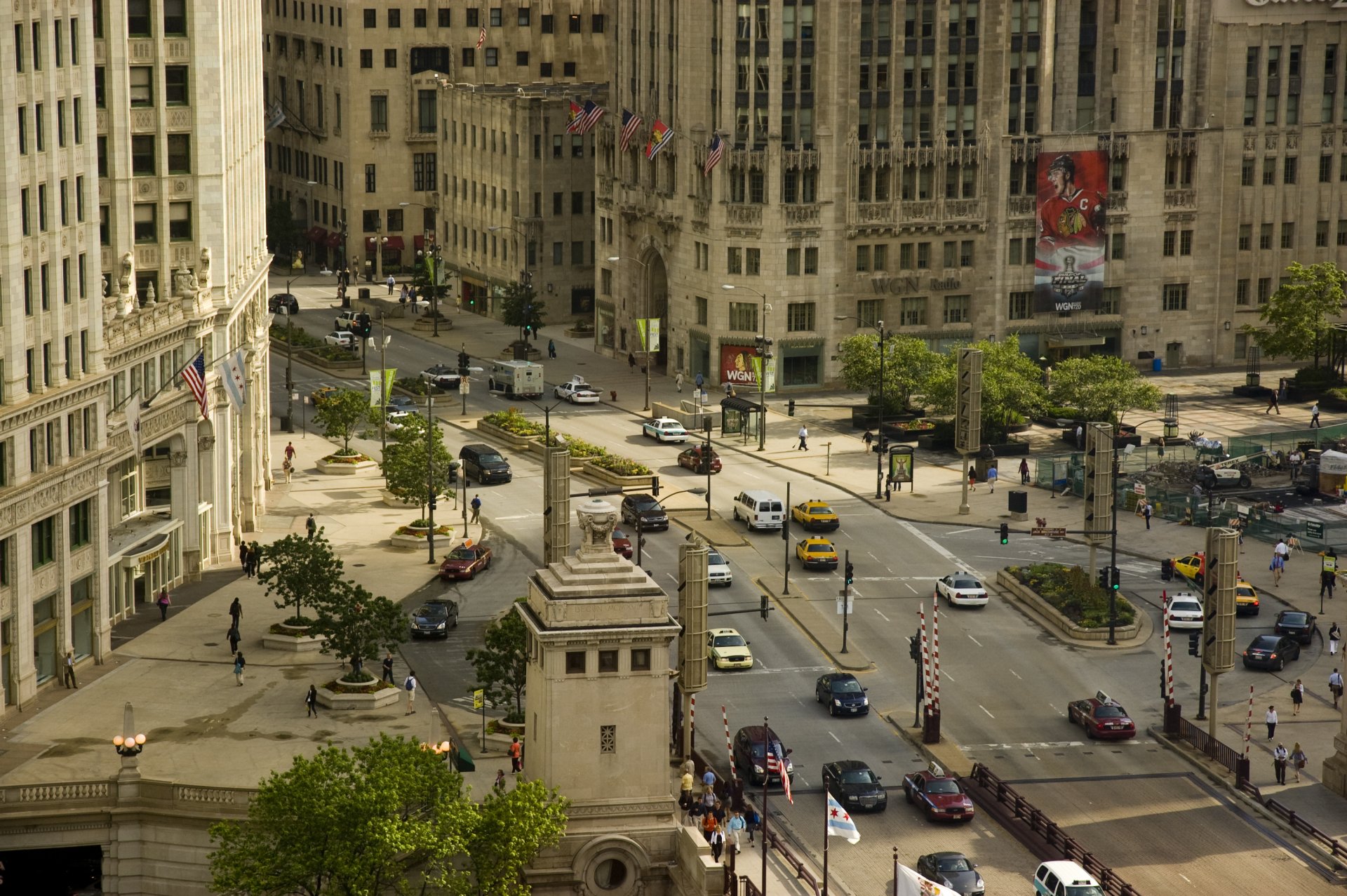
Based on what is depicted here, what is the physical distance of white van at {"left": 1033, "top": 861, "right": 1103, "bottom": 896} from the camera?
84.1 meters

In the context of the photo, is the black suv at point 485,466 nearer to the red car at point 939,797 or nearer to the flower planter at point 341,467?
the flower planter at point 341,467

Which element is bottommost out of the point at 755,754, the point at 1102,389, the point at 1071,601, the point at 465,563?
the point at 755,754

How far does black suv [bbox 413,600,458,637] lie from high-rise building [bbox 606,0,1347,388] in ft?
181

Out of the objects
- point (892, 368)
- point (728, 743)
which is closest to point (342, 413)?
→ point (892, 368)

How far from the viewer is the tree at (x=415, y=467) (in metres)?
134

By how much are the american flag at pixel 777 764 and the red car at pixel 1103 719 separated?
593 inches

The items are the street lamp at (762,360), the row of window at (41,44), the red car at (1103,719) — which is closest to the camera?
the row of window at (41,44)

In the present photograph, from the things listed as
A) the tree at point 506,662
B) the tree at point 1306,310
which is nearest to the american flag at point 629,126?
the tree at point 1306,310

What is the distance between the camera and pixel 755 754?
97625mm

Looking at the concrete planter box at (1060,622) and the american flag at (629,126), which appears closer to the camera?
the concrete planter box at (1060,622)

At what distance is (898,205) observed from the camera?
176 metres

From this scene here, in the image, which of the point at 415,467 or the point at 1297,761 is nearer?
the point at 1297,761

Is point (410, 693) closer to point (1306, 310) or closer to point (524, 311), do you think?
point (524, 311)

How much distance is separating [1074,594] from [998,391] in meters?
34.3
